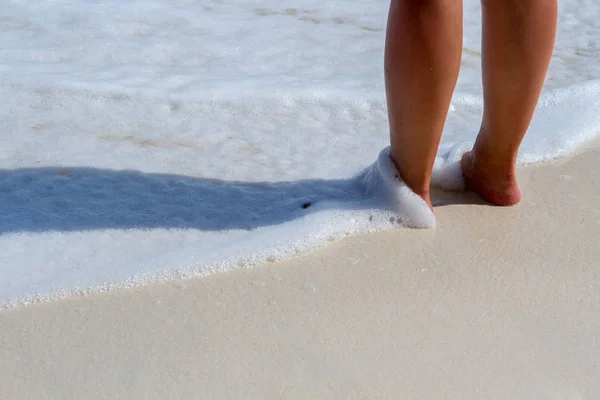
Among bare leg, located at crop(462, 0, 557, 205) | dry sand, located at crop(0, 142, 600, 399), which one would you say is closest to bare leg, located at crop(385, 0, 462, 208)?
bare leg, located at crop(462, 0, 557, 205)

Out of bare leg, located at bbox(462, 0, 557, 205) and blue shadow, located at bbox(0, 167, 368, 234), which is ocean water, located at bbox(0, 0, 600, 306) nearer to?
blue shadow, located at bbox(0, 167, 368, 234)

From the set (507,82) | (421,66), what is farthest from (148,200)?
(507,82)

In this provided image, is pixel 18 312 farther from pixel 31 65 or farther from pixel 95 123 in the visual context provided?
pixel 31 65

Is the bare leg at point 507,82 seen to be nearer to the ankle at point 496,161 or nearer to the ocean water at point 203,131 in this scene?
the ankle at point 496,161

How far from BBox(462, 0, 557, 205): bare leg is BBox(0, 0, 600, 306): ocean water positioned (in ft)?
0.37

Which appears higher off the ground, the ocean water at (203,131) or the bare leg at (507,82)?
the bare leg at (507,82)

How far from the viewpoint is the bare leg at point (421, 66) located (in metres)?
1.82

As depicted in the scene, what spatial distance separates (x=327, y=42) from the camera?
3641 mm

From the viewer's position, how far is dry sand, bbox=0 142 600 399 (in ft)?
4.84

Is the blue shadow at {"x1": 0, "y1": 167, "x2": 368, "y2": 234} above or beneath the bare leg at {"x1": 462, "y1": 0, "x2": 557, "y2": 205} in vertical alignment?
beneath

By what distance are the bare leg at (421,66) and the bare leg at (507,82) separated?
0.14 meters

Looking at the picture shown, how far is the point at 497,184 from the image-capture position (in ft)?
6.98

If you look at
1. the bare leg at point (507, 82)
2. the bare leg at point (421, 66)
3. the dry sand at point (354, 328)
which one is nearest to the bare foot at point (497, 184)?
the bare leg at point (507, 82)

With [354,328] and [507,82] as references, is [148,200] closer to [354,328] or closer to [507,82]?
[354,328]
